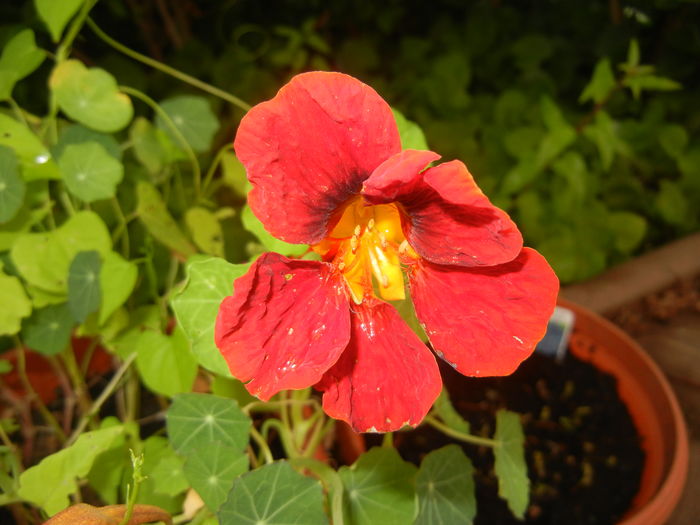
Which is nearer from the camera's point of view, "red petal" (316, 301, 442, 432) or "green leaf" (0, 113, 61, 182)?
"red petal" (316, 301, 442, 432)

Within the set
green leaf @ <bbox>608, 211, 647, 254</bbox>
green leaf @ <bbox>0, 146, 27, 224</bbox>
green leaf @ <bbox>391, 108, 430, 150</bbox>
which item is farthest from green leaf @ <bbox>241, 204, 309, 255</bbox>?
green leaf @ <bbox>608, 211, 647, 254</bbox>

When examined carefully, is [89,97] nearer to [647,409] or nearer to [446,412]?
[446,412]

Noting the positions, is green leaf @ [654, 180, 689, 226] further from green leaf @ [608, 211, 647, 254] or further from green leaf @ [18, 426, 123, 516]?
green leaf @ [18, 426, 123, 516]

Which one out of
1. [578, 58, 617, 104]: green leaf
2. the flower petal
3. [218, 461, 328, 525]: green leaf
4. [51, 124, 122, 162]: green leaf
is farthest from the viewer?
[578, 58, 617, 104]: green leaf

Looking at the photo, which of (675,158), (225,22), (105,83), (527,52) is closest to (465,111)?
(527,52)

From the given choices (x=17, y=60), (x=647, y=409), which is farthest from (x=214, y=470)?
(x=647, y=409)

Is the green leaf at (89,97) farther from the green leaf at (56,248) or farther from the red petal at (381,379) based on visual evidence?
the red petal at (381,379)
